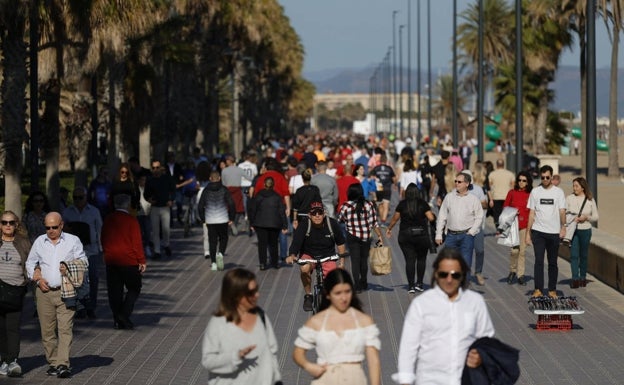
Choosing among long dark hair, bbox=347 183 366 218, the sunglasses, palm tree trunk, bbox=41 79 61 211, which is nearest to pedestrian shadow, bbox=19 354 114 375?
long dark hair, bbox=347 183 366 218

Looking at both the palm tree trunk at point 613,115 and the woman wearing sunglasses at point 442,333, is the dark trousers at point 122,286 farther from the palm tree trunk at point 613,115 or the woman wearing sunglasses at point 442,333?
the palm tree trunk at point 613,115

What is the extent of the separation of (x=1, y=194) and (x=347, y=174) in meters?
13.9

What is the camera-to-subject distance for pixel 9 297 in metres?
12.0

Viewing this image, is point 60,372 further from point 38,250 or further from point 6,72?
point 6,72

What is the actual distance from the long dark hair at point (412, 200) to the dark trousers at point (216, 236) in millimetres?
4839

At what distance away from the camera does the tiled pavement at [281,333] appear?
39.7 feet

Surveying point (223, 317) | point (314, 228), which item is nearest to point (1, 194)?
point (314, 228)

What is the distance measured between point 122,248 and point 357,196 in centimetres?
358

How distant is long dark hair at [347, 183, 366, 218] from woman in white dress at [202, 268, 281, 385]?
955 cm

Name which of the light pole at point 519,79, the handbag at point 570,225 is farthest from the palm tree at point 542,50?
the handbag at point 570,225

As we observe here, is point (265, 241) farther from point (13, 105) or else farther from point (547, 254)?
point (547, 254)

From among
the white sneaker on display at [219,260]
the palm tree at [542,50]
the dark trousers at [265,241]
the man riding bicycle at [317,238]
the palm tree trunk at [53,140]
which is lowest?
the white sneaker on display at [219,260]

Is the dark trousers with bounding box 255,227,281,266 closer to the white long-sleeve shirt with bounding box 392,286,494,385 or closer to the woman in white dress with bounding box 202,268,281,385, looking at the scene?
the woman in white dress with bounding box 202,268,281,385

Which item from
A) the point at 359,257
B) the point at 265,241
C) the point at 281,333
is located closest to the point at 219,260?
the point at 265,241
